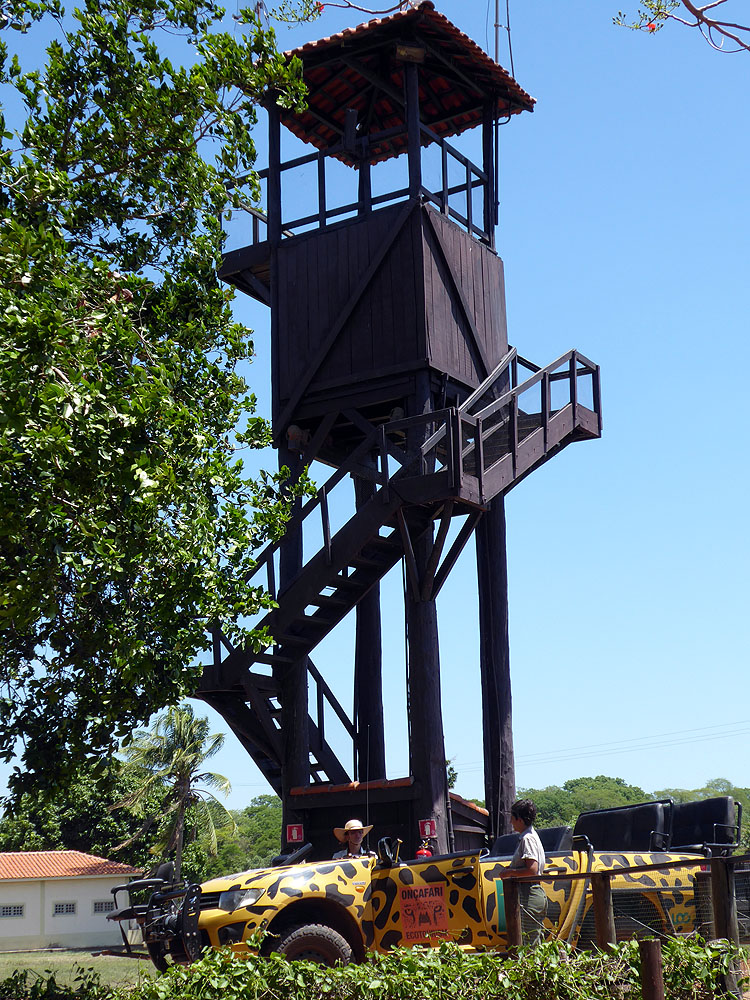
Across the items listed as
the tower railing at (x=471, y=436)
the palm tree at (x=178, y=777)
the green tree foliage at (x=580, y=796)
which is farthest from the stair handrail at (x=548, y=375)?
the green tree foliage at (x=580, y=796)

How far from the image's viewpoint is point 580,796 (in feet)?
331

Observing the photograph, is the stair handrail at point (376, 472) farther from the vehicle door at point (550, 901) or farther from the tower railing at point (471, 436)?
A: the vehicle door at point (550, 901)

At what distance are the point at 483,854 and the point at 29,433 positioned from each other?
522 centimetres

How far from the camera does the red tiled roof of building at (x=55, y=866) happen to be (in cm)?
4819

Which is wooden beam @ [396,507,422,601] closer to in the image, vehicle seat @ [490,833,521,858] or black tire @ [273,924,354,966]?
vehicle seat @ [490,833,521,858]

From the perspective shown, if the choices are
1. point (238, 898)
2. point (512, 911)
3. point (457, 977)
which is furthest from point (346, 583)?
point (457, 977)

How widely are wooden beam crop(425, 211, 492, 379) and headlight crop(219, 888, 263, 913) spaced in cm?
1051

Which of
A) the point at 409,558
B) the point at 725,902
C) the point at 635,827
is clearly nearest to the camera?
the point at 725,902

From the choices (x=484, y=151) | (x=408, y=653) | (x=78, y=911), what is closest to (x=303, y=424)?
(x=408, y=653)

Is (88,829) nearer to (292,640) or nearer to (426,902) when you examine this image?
(292,640)

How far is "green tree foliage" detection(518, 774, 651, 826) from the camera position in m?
92.8

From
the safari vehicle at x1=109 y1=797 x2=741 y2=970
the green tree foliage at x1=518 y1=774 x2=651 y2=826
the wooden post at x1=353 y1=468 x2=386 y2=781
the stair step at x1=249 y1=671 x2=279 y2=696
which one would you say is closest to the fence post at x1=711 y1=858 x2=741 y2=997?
the safari vehicle at x1=109 y1=797 x2=741 y2=970

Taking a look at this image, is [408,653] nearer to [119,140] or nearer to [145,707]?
[145,707]

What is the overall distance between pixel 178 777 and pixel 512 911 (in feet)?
132
